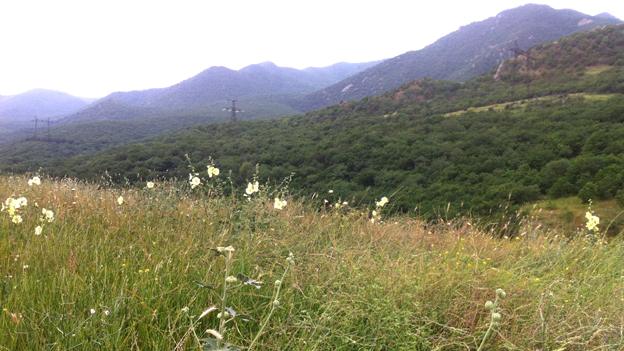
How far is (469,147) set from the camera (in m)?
41.7

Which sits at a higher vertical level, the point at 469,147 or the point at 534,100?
the point at 534,100

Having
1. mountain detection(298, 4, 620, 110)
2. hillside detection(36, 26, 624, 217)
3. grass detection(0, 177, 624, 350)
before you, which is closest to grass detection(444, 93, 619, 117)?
hillside detection(36, 26, 624, 217)

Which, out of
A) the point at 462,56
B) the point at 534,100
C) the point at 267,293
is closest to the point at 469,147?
the point at 534,100

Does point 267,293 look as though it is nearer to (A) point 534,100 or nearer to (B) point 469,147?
(B) point 469,147

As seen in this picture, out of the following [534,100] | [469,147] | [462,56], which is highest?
[462,56]

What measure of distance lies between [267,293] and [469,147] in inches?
1683

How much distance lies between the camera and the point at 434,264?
2.84 meters

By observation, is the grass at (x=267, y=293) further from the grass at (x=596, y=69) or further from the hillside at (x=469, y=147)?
the grass at (x=596, y=69)

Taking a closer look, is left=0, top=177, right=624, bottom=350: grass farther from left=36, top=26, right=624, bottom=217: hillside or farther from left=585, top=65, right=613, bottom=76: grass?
left=585, top=65, right=613, bottom=76: grass

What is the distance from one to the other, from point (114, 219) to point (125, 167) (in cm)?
4297

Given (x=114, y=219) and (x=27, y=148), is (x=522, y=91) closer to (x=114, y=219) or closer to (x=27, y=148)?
(x=114, y=219)

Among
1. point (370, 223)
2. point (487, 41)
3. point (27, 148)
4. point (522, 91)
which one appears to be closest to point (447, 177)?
point (370, 223)

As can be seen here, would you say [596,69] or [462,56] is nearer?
[596,69]

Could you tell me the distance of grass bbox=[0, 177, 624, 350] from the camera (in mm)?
1748
